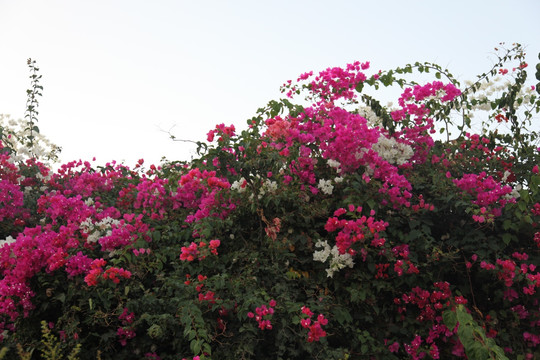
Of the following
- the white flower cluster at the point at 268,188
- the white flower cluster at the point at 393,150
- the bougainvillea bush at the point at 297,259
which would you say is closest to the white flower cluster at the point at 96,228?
the bougainvillea bush at the point at 297,259

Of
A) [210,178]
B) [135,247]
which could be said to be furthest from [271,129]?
[135,247]

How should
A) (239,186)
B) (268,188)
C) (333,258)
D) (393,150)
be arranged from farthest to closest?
1. (393,150)
2. (239,186)
3. (268,188)
4. (333,258)

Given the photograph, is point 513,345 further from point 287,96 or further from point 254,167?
point 287,96

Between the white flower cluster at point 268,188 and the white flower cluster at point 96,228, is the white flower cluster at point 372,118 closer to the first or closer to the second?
the white flower cluster at point 268,188

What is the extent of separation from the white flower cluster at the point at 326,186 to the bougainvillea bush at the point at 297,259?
0.01 meters

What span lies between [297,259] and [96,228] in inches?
67.6

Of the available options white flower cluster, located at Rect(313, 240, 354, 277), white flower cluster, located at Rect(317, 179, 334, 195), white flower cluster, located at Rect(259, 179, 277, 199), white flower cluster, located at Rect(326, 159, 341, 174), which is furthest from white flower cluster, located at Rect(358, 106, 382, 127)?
white flower cluster, located at Rect(313, 240, 354, 277)

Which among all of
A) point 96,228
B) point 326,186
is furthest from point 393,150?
point 96,228

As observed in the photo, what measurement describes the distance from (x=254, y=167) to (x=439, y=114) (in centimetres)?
227

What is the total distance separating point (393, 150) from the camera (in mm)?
4465

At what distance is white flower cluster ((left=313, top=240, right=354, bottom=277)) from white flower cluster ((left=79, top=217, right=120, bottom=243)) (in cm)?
171

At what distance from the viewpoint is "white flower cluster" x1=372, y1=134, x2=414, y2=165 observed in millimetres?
4465

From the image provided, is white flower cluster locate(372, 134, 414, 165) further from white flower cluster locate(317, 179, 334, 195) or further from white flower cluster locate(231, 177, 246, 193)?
white flower cluster locate(231, 177, 246, 193)

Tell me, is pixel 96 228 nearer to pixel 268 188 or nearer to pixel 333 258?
pixel 268 188
